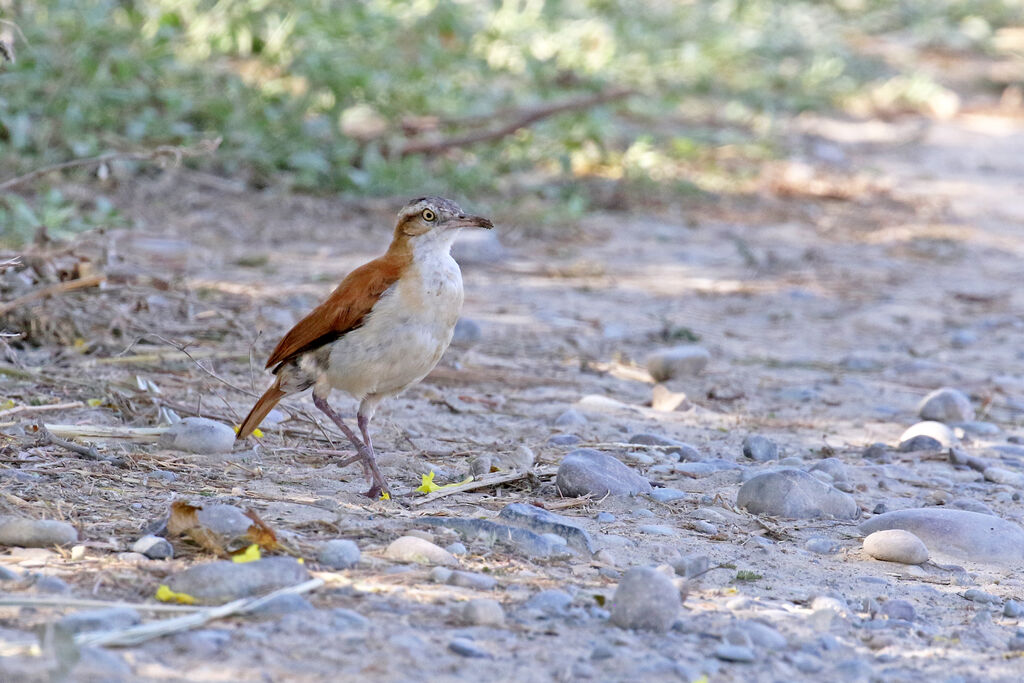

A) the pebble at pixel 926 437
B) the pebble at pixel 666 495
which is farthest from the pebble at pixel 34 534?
the pebble at pixel 926 437

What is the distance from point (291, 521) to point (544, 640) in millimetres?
1154

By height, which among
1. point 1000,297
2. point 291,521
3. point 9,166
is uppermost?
point 9,166

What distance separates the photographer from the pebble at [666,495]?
16.8 feet

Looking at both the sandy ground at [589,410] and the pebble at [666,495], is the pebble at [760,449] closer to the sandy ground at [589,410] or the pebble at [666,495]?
the sandy ground at [589,410]

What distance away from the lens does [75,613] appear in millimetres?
3439

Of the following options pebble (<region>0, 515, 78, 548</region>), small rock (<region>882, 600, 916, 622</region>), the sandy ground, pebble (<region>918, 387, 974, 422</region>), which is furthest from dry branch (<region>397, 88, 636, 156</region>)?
small rock (<region>882, 600, 916, 622</region>)

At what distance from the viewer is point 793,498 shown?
5078 millimetres

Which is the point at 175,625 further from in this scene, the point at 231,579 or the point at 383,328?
the point at 383,328

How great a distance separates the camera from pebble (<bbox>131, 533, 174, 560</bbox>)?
3951 mm

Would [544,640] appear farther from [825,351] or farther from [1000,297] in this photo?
[1000,297]

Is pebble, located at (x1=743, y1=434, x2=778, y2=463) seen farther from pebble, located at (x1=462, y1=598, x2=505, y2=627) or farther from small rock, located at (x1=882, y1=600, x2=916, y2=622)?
pebble, located at (x1=462, y1=598, x2=505, y2=627)

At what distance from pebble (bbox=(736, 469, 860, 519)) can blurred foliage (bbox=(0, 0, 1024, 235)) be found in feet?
17.7

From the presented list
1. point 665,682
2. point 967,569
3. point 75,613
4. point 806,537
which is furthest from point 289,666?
point 967,569

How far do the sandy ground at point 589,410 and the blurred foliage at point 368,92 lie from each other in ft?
1.84
